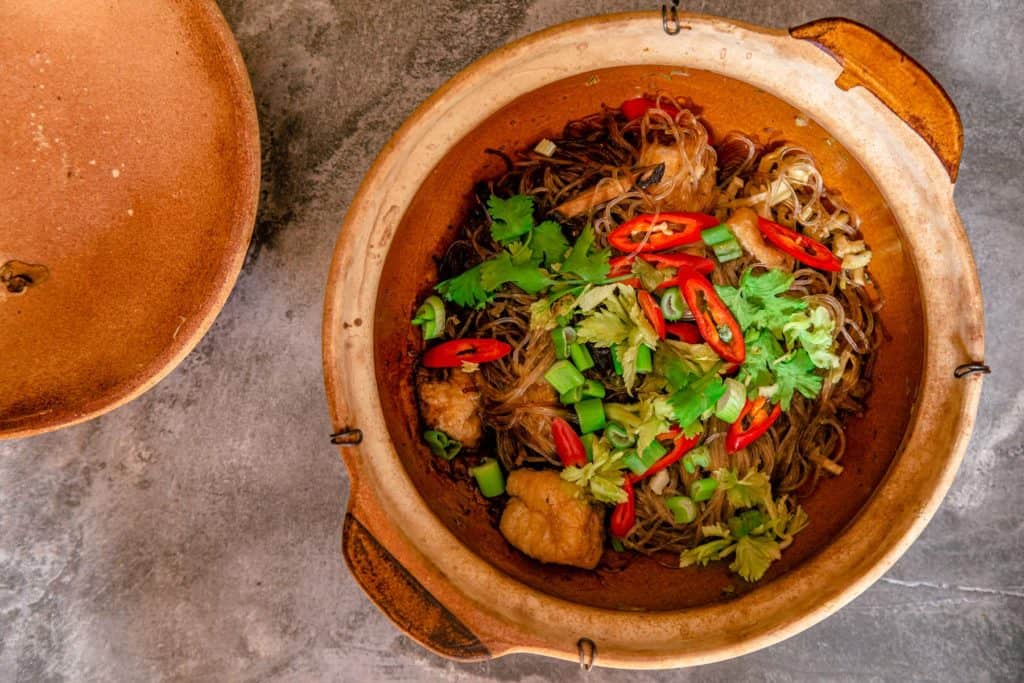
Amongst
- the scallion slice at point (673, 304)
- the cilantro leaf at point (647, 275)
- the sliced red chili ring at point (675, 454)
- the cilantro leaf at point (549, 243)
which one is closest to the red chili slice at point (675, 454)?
the sliced red chili ring at point (675, 454)

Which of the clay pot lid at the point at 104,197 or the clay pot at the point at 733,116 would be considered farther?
the clay pot lid at the point at 104,197

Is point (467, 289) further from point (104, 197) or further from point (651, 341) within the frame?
point (104, 197)

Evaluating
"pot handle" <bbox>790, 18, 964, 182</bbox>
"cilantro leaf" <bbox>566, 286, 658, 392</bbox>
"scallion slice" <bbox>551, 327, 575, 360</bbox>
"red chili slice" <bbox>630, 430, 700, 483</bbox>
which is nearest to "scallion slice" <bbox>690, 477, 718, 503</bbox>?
"red chili slice" <bbox>630, 430, 700, 483</bbox>

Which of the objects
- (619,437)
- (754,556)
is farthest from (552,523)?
(754,556)

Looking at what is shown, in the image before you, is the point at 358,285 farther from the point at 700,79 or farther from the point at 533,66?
the point at 700,79

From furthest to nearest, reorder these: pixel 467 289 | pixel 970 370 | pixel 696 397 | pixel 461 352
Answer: pixel 461 352, pixel 467 289, pixel 696 397, pixel 970 370

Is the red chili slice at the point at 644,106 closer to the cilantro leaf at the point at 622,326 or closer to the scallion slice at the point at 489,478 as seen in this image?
the cilantro leaf at the point at 622,326

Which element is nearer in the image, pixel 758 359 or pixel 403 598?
pixel 403 598
